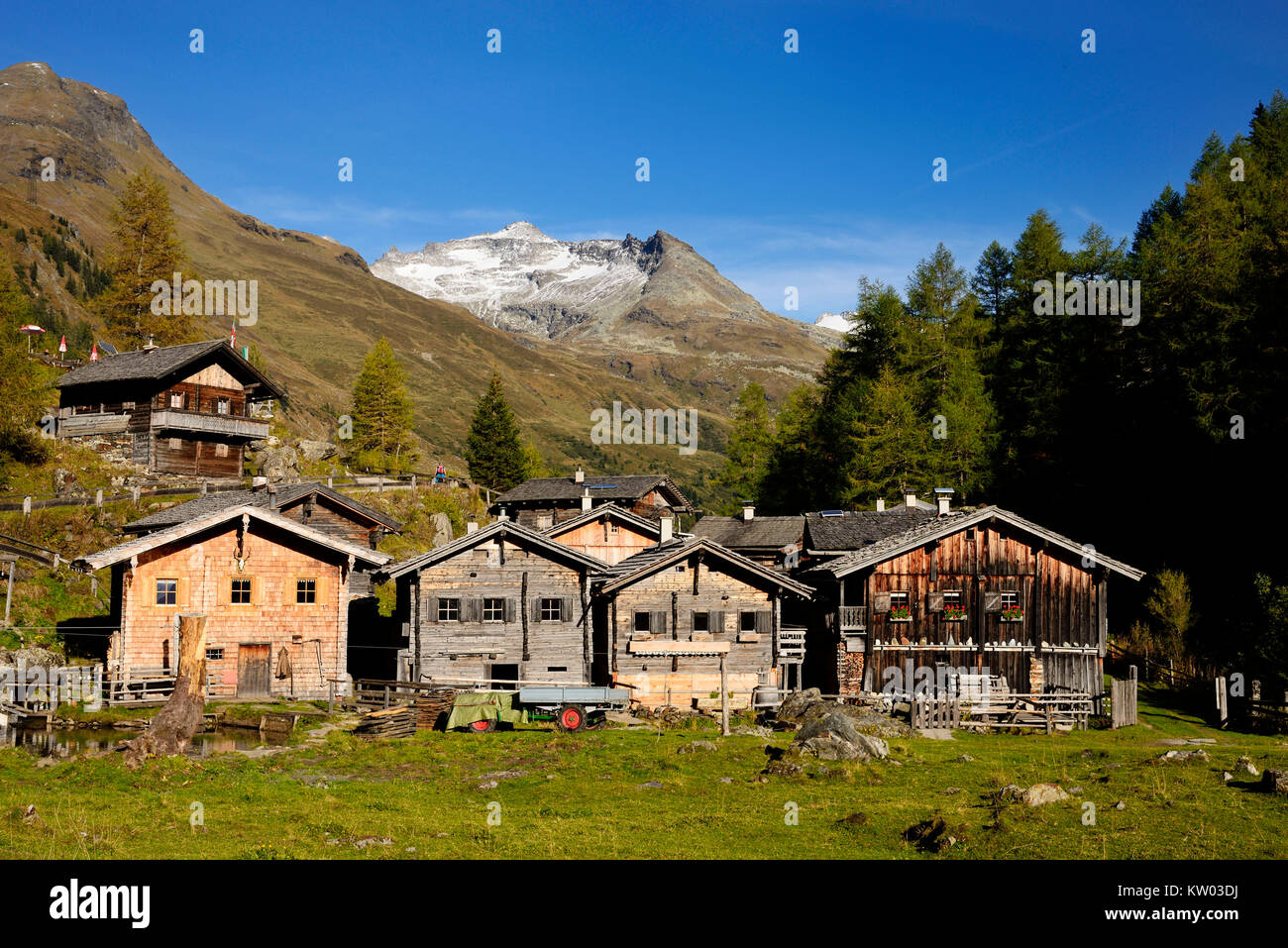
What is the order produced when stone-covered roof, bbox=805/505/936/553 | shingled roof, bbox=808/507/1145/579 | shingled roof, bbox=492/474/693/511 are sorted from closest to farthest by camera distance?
shingled roof, bbox=808/507/1145/579 < stone-covered roof, bbox=805/505/936/553 < shingled roof, bbox=492/474/693/511

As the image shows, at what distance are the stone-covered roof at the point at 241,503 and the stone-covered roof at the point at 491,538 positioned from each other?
772cm

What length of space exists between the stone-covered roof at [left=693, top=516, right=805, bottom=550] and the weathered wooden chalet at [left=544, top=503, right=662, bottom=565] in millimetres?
3341

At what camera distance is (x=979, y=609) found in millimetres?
43156

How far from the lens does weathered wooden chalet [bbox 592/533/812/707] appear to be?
140ft

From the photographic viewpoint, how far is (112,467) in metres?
66.4

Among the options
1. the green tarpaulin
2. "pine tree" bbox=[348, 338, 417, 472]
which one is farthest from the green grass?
"pine tree" bbox=[348, 338, 417, 472]

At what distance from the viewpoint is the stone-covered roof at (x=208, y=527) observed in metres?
39.0

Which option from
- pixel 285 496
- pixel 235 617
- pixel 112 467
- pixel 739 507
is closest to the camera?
pixel 235 617

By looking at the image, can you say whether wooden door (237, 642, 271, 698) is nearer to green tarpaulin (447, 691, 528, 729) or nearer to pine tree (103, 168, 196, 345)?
green tarpaulin (447, 691, 528, 729)

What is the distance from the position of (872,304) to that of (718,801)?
5750 centimetres
